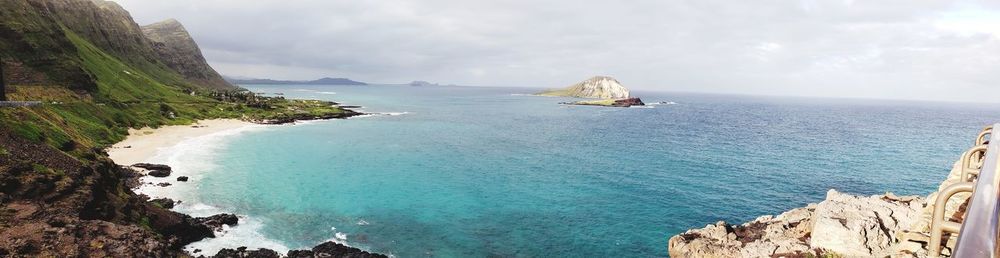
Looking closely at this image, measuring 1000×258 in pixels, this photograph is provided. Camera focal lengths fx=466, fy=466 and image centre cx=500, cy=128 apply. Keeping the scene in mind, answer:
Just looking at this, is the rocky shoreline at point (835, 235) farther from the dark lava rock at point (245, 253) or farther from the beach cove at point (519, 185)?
the dark lava rock at point (245, 253)

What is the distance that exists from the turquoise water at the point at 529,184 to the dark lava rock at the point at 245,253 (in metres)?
3.68

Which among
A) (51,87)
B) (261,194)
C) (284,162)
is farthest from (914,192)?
(51,87)

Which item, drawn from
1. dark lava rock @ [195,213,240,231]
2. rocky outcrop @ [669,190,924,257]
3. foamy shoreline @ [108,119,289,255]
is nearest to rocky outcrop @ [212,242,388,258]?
foamy shoreline @ [108,119,289,255]

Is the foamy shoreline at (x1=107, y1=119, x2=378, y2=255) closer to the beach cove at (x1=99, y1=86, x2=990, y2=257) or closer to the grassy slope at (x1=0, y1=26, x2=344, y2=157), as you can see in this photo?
the beach cove at (x1=99, y1=86, x2=990, y2=257)

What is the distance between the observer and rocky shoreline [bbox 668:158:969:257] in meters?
29.4

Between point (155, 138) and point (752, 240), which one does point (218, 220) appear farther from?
point (155, 138)

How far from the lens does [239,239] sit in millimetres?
45844

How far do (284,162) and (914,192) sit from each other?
102774 mm

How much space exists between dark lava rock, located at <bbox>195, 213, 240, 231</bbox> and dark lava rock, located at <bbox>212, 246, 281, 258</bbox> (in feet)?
26.5

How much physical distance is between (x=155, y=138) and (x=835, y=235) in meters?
124

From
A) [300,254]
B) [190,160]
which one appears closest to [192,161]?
[190,160]

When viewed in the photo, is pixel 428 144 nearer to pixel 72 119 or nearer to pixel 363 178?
pixel 363 178

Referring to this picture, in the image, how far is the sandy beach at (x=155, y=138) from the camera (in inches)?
3191

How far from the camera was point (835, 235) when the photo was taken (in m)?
31.2
